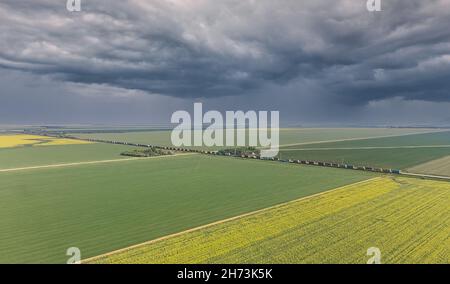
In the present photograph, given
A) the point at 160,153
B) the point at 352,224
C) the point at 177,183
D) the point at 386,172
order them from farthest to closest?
the point at 160,153 → the point at 386,172 → the point at 177,183 → the point at 352,224

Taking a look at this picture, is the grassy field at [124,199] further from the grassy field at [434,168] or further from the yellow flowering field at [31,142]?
the yellow flowering field at [31,142]

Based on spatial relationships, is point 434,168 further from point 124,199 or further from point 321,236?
point 124,199

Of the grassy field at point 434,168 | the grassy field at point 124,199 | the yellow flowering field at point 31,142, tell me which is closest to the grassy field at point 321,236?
the grassy field at point 124,199

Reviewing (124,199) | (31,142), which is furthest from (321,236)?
(31,142)

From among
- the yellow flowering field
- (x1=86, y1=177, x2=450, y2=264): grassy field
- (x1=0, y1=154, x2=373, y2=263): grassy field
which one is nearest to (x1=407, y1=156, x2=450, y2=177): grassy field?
(x1=0, y1=154, x2=373, y2=263): grassy field
